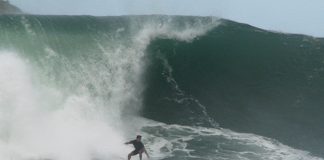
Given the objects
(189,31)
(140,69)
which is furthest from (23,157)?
(189,31)

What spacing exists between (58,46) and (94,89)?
218 centimetres

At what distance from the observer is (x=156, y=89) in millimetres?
19656

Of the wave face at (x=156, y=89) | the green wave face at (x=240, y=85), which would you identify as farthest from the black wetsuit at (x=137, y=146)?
the green wave face at (x=240, y=85)

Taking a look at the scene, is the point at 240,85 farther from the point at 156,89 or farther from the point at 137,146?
the point at 137,146

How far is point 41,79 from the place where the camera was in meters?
16.2

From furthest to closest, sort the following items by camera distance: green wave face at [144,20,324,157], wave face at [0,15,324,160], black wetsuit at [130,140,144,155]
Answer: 1. green wave face at [144,20,324,157]
2. wave face at [0,15,324,160]
3. black wetsuit at [130,140,144,155]

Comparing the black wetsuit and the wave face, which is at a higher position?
the wave face

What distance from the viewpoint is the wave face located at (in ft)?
49.3

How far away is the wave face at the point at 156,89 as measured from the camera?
15039mm

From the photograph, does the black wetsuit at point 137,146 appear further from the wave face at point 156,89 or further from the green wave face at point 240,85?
the green wave face at point 240,85

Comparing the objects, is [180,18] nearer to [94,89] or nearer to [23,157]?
[94,89]

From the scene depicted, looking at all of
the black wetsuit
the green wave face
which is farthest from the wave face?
the black wetsuit

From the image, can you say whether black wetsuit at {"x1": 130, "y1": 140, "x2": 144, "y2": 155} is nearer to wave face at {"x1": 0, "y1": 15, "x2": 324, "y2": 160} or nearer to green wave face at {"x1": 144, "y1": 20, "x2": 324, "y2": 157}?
wave face at {"x1": 0, "y1": 15, "x2": 324, "y2": 160}

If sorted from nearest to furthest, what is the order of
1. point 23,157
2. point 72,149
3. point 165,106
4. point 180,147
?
point 23,157
point 72,149
point 180,147
point 165,106
